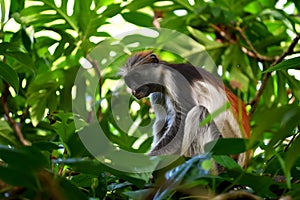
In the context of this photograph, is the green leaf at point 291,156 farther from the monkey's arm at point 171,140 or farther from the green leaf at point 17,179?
the monkey's arm at point 171,140

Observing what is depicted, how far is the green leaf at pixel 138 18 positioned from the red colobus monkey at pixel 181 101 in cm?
44

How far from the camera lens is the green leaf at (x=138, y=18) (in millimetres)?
2816

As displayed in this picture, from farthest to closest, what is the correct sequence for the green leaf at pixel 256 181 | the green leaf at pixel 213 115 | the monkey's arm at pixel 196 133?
the monkey's arm at pixel 196 133
the green leaf at pixel 256 181
the green leaf at pixel 213 115

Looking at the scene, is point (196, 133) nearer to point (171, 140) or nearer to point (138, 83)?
point (171, 140)

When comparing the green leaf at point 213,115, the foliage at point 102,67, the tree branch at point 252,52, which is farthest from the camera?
the tree branch at point 252,52

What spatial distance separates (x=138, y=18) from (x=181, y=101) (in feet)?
2.02

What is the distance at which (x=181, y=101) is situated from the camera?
2.44 metres

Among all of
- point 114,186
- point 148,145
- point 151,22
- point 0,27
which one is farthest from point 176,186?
point 151,22

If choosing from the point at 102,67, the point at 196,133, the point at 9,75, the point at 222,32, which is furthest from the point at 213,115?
the point at 222,32

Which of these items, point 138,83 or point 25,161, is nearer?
point 25,161

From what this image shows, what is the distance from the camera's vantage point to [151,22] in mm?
2945

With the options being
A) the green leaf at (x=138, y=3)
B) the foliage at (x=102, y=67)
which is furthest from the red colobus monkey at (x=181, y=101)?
the green leaf at (x=138, y=3)

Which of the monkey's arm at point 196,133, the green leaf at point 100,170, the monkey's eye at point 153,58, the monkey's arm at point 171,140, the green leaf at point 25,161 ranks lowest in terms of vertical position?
the monkey's arm at point 171,140

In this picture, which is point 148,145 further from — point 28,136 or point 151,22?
point 151,22
